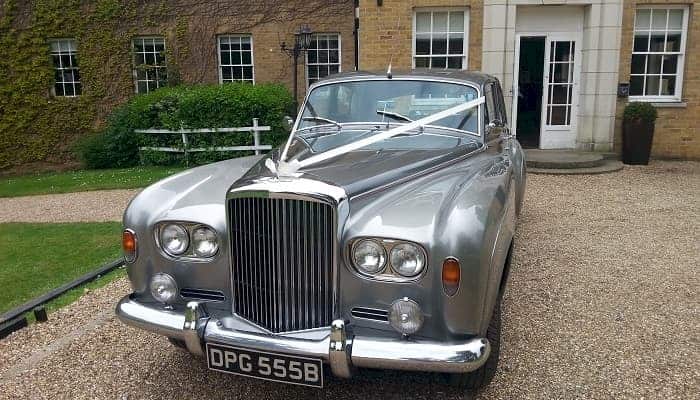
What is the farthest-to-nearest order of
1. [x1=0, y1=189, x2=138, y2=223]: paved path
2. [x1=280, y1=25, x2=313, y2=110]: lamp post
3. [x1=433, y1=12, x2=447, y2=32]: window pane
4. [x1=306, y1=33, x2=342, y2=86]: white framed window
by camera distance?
[x1=306, y1=33, x2=342, y2=86]: white framed window → [x1=280, y1=25, x2=313, y2=110]: lamp post → [x1=433, y1=12, x2=447, y2=32]: window pane → [x1=0, y1=189, x2=138, y2=223]: paved path

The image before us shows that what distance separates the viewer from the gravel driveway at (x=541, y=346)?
122 inches

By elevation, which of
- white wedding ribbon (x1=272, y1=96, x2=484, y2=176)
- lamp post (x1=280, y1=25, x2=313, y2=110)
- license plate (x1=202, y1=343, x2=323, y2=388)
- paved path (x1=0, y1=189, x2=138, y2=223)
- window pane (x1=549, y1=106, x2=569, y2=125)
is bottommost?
paved path (x1=0, y1=189, x2=138, y2=223)

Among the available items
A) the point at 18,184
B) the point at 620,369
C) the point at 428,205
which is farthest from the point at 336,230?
the point at 18,184

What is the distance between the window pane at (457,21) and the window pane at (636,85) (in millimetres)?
3636

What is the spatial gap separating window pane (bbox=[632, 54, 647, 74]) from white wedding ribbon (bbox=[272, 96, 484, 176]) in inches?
345

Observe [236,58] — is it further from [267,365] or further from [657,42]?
[267,365]

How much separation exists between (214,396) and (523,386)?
1733 mm

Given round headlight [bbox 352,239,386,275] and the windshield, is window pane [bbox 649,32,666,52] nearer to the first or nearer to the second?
the windshield

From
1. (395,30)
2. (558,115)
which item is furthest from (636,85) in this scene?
(395,30)

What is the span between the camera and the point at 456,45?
11336mm

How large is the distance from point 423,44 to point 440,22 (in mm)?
548

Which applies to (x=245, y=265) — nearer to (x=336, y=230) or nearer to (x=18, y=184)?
(x=336, y=230)

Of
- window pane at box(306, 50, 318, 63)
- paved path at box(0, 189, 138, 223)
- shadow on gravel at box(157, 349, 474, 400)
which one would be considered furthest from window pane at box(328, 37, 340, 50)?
shadow on gravel at box(157, 349, 474, 400)

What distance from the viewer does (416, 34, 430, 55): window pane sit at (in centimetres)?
1136
